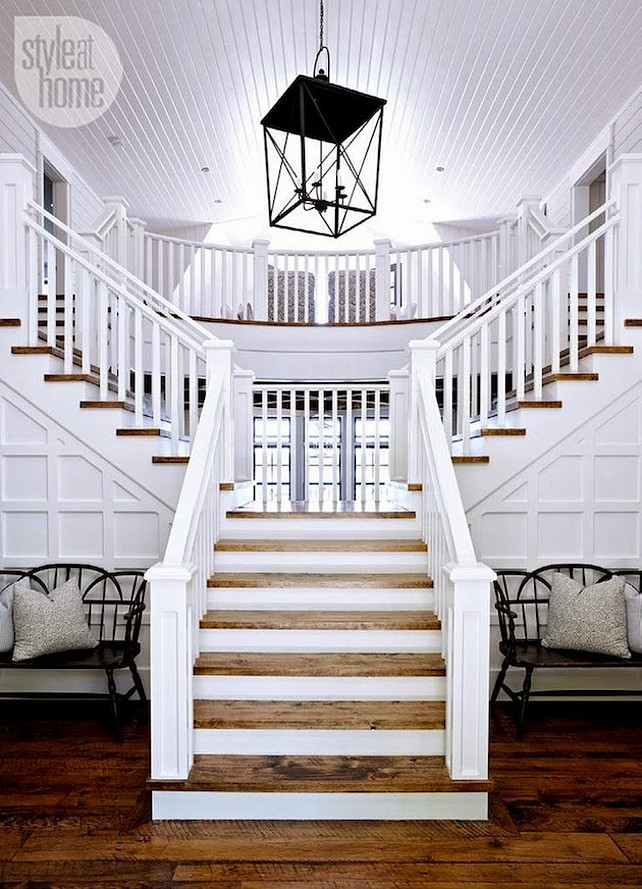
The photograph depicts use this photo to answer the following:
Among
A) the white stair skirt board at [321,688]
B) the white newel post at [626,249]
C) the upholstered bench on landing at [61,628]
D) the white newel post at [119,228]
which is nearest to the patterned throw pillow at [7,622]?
the upholstered bench on landing at [61,628]

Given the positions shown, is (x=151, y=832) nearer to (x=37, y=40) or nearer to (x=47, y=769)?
(x=47, y=769)

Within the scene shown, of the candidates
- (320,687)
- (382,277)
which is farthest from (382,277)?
(320,687)

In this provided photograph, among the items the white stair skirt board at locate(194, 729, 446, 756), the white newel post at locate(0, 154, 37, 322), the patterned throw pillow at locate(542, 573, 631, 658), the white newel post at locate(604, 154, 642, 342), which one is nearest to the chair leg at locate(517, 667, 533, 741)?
the patterned throw pillow at locate(542, 573, 631, 658)

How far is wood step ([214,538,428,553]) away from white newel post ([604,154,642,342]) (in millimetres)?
1758

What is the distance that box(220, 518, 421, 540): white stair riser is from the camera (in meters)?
3.74

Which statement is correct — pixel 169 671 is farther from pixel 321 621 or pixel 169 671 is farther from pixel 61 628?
pixel 61 628

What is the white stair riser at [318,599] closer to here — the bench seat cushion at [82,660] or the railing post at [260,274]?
the bench seat cushion at [82,660]

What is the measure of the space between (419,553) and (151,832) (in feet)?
5.70

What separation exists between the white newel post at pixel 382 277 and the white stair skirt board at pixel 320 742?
409 cm

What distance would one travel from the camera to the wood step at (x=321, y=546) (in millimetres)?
3553

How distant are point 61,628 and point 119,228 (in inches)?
131

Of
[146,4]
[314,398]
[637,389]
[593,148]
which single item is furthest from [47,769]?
[593,148]

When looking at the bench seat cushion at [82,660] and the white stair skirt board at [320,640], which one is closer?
the white stair skirt board at [320,640]

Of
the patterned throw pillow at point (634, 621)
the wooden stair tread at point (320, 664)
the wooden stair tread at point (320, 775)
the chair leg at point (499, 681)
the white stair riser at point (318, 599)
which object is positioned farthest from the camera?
the chair leg at point (499, 681)
